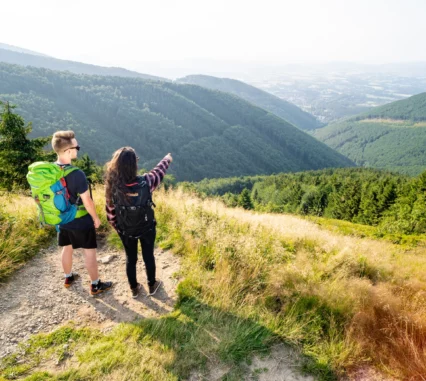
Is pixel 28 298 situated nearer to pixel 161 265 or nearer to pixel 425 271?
pixel 161 265

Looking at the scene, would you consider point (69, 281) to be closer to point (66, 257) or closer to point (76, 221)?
point (66, 257)

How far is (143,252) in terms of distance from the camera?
12.4 ft

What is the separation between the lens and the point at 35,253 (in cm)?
492

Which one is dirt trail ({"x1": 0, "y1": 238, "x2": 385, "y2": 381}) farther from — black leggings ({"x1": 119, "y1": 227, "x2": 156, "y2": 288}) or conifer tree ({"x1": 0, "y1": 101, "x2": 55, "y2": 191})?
conifer tree ({"x1": 0, "y1": 101, "x2": 55, "y2": 191})

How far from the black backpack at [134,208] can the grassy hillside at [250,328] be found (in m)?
1.17

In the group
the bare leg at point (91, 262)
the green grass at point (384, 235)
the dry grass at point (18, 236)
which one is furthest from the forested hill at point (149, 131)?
the bare leg at point (91, 262)

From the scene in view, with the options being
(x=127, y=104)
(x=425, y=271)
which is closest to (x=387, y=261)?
(x=425, y=271)

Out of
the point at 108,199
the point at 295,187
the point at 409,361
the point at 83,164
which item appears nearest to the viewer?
the point at 409,361

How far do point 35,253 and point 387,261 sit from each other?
A: 6.62 meters

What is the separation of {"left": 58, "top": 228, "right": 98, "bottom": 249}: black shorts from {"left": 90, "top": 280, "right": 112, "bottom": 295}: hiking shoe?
2.15 feet

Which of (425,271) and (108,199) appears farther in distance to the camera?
(425,271)

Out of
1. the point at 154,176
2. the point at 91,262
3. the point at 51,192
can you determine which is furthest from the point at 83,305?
the point at 154,176

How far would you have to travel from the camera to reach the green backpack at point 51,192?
3.34 m

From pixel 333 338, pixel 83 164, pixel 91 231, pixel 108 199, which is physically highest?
pixel 108 199
